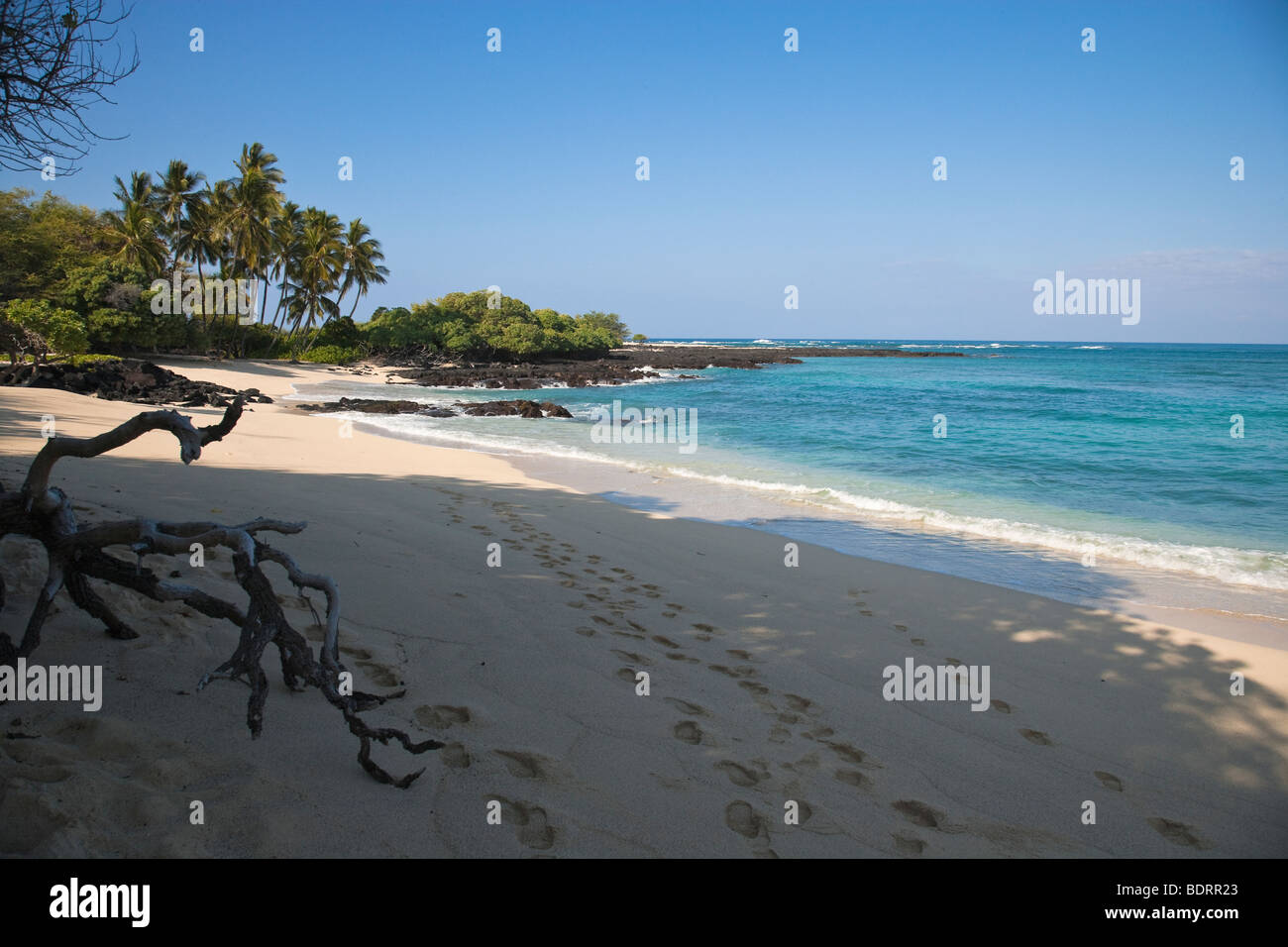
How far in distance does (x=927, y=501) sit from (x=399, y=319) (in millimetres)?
49350

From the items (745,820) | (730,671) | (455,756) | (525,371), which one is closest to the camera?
(745,820)

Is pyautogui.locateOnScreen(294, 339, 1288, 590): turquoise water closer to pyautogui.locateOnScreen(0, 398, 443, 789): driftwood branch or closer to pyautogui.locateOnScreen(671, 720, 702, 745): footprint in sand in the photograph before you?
pyautogui.locateOnScreen(671, 720, 702, 745): footprint in sand

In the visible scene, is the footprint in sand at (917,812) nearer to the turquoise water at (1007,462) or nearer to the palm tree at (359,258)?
the turquoise water at (1007,462)

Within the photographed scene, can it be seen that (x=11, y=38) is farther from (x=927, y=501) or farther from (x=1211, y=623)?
(x=927, y=501)

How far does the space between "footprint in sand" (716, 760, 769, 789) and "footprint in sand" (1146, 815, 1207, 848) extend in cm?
176

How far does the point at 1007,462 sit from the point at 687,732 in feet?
48.1

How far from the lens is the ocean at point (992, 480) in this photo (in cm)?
766

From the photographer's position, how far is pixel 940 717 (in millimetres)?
3768

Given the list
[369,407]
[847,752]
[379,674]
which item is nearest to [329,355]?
[369,407]

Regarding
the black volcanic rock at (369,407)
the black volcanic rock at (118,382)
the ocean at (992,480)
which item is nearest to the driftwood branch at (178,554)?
the ocean at (992,480)

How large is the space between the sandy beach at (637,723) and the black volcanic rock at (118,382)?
44.4 feet

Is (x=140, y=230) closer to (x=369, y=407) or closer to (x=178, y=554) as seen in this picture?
(x=369, y=407)

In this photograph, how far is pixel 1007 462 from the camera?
1537cm

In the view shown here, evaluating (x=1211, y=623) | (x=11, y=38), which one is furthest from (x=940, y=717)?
(x=11, y=38)
